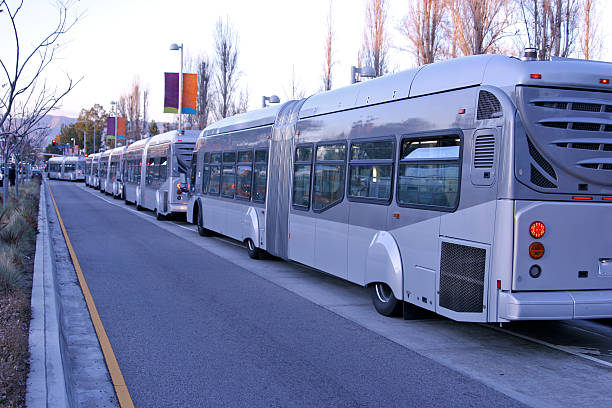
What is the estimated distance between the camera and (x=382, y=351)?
7094 millimetres

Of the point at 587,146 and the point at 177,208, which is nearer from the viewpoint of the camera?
the point at 587,146

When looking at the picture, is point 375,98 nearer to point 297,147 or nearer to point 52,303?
point 297,147

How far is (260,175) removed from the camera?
13.8 meters

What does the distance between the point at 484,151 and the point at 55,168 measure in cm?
8346

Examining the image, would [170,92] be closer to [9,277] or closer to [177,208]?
[177,208]

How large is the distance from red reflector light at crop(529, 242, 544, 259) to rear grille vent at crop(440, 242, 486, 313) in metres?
0.48

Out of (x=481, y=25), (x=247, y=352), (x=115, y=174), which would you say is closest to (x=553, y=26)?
(x=481, y=25)

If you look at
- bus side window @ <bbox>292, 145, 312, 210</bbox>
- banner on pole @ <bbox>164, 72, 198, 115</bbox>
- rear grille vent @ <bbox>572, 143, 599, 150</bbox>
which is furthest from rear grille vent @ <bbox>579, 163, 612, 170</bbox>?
banner on pole @ <bbox>164, 72, 198, 115</bbox>

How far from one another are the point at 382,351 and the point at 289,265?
6712mm

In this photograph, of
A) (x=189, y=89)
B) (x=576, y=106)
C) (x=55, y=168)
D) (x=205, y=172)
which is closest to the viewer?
(x=576, y=106)

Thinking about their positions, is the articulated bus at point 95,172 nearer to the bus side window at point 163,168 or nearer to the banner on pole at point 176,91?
the banner on pole at point 176,91

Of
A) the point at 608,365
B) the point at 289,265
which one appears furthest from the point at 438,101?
the point at 289,265

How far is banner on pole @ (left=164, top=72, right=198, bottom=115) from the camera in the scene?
113 feet

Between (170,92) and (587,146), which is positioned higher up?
(170,92)
